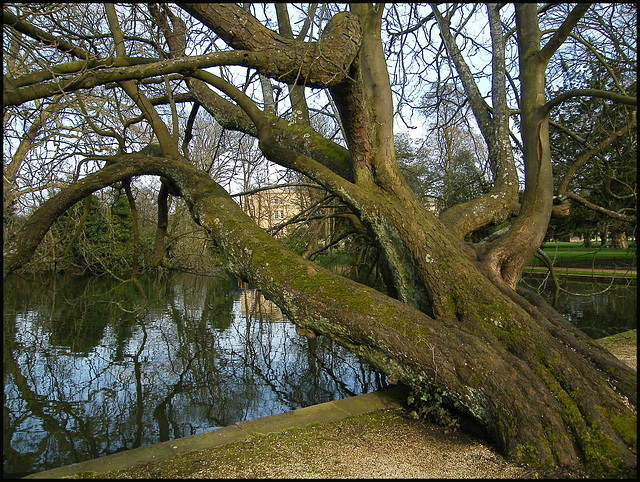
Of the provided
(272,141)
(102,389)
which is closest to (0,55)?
(272,141)

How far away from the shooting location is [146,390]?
6094 mm

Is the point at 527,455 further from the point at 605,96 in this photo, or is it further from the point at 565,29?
the point at 565,29

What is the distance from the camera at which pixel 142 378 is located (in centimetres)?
659

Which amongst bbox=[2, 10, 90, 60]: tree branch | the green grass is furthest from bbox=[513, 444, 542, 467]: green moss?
the green grass

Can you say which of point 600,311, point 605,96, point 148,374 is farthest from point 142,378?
point 600,311

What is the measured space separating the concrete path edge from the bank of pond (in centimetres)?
152

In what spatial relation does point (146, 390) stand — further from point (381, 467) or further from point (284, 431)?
point (381, 467)

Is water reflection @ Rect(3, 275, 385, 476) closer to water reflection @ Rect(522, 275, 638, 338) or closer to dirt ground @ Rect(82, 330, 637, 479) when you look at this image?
dirt ground @ Rect(82, 330, 637, 479)

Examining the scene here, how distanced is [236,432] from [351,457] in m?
0.99

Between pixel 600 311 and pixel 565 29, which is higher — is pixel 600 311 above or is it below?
below

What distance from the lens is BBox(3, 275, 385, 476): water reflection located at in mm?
4750

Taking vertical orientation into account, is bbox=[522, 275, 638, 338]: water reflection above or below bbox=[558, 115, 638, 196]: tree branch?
below

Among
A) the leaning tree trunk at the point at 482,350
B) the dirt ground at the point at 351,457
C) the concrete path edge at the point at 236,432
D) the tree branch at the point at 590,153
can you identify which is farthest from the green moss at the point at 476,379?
the tree branch at the point at 590,153

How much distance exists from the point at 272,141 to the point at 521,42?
10.6ft
